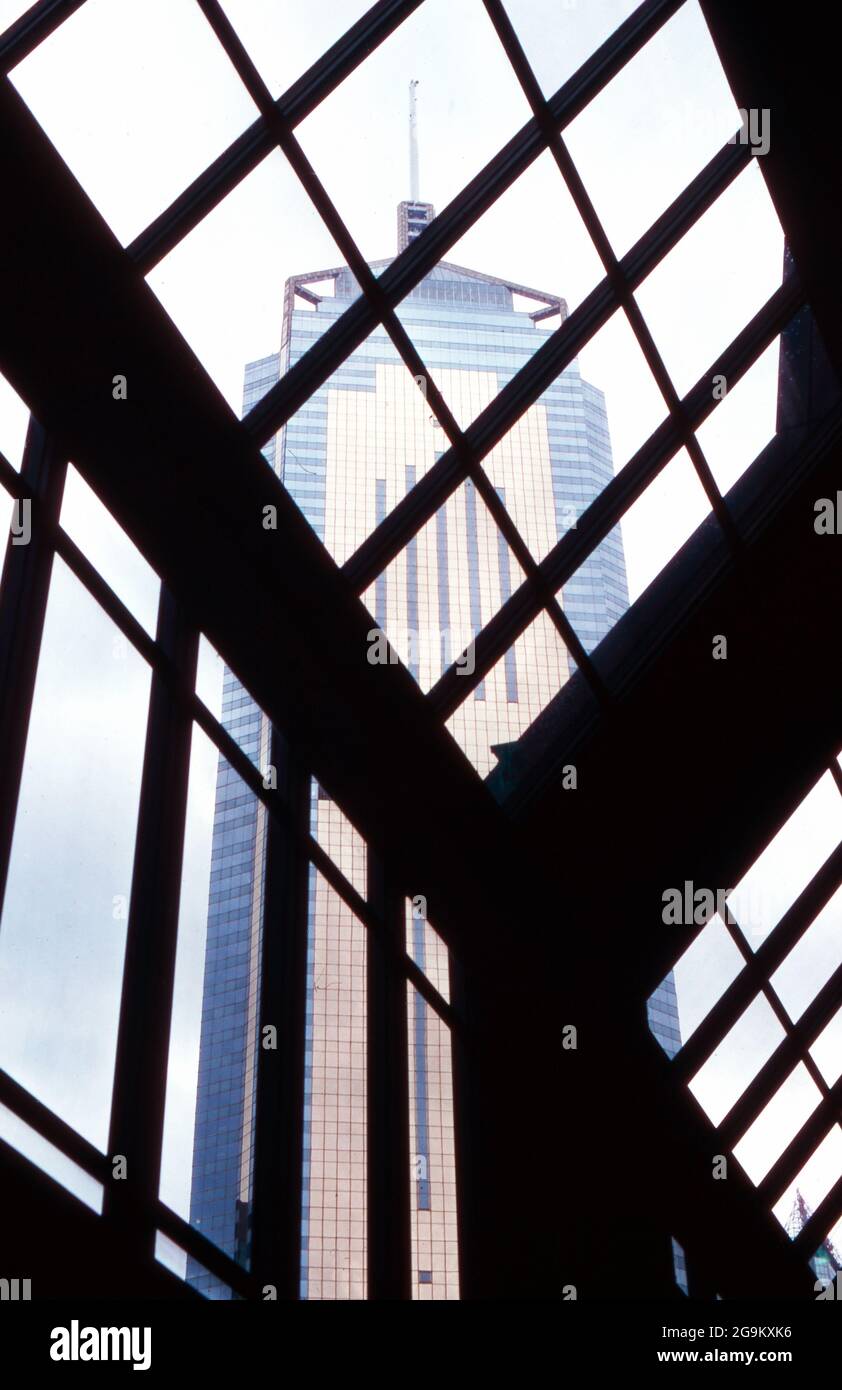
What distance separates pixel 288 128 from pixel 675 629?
23.2 ft

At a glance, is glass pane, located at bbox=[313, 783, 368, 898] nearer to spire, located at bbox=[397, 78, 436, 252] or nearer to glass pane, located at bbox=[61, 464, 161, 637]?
glass pane, located at bbox=[61, 464, 161, 637]

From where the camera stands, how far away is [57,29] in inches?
344

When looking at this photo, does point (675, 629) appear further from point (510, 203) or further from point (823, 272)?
point (510, 203)

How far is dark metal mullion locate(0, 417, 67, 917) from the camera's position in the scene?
812 centimetres

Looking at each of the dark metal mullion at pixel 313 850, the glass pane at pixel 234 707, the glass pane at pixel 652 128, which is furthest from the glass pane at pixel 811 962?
the glass pane at pixel 652 128

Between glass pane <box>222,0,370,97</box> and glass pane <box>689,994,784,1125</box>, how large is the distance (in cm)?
1257

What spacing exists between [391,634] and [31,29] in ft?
18.7

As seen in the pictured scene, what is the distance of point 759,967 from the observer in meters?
18.5

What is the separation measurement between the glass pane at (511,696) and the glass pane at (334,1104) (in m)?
2.36

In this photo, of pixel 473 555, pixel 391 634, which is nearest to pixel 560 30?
pixel 473 555

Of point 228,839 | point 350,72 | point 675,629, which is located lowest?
point 228,839

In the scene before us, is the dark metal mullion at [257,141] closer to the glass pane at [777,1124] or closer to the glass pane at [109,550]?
the glass pane at [109,550]
